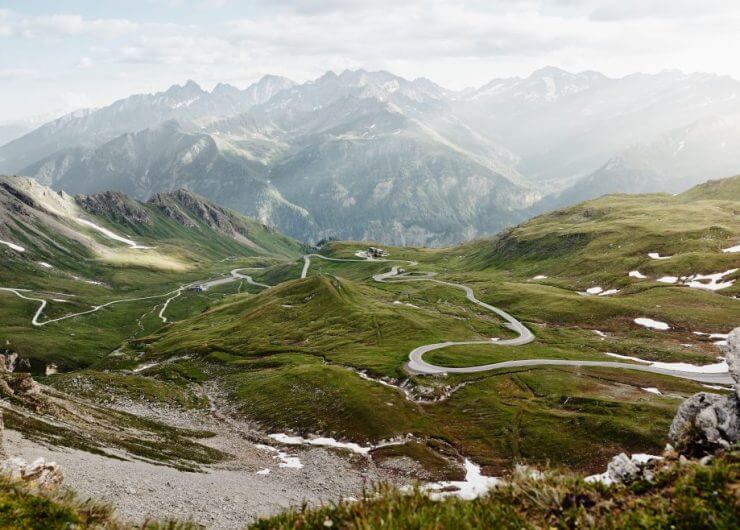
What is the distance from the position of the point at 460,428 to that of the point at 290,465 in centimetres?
3181

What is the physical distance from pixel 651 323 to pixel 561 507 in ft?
494

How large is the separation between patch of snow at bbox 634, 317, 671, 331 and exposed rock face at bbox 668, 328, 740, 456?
124498mm

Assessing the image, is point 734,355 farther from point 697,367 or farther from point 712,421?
point 697,367

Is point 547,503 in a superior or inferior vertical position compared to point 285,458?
superior

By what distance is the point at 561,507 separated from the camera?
1034cm

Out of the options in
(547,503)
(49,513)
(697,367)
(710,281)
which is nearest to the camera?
(547,503)

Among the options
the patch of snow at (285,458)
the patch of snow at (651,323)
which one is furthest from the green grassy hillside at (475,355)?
the patch of snow at (285,458)

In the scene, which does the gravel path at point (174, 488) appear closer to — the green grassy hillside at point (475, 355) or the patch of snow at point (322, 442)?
the patch of snow at point (322, 442)

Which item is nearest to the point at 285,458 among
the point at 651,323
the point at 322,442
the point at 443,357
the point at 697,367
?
the point at 322,442

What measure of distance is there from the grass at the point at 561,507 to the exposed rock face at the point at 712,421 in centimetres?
542

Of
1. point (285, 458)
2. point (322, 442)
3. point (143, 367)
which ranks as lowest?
point (143, 367)

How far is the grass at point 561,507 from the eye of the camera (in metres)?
8.80

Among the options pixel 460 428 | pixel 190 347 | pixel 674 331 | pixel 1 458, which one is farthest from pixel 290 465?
pixel 674 331

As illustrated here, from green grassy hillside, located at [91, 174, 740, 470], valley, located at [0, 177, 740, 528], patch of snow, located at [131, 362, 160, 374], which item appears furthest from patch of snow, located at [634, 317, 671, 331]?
patch of snow, located at [131, 362, 160, 374]
